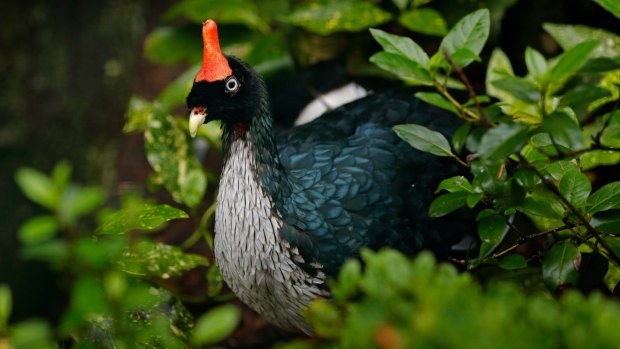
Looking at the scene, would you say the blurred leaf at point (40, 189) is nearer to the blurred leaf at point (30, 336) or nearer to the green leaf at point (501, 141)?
the blurred leaf at point (30, 336)

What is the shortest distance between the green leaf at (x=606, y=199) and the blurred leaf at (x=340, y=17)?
1.34m

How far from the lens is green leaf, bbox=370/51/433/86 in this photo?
171cm

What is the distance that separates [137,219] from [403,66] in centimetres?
74

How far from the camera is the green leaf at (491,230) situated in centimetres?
184

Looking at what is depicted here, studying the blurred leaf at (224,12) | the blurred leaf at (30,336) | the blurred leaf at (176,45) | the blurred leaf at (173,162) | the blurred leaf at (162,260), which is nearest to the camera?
the blurred leaf at (30,336)

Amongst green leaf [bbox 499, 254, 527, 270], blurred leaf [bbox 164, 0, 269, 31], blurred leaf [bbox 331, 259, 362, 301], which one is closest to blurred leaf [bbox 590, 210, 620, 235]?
green leaf [bbox 499, 254, 527, 270]

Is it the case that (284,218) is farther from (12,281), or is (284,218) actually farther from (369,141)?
(12,281)

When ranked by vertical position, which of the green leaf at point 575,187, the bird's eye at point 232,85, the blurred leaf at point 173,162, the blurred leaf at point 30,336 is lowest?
the blurred leaf at point 173,162

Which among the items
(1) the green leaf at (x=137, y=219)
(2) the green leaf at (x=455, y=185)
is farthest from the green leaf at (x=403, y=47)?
(1) the green leaf at (x=137, y=219)

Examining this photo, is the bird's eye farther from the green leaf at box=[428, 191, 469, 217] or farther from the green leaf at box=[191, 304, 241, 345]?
the green leaf at box=[191, 304, 241, 345]

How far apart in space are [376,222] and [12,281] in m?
1.63

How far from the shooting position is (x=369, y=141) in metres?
→ 2.31

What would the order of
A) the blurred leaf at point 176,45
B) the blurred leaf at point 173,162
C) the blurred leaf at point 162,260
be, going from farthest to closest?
1. the blurred leaf at point 176,45
2. the blurred leaf at point 173,162
3. the blurred leaf at point 162,260

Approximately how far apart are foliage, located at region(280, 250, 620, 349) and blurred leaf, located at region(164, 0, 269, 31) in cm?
232
